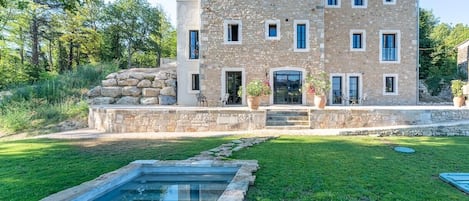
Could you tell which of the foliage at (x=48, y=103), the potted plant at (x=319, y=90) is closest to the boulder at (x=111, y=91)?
the foliage at (x=48, y=103)

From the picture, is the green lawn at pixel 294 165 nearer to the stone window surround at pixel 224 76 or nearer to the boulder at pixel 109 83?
the stone window surround at pixel 224 76

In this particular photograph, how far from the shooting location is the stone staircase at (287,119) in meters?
11.2

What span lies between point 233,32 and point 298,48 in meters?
3.56

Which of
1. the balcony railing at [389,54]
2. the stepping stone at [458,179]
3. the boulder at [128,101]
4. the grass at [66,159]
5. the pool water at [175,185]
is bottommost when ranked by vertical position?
the pool water at [175,185]

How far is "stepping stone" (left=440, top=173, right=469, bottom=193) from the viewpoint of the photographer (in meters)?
4.31

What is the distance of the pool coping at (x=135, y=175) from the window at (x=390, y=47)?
14.5 metres

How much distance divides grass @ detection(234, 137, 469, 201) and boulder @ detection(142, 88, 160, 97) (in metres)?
11.1

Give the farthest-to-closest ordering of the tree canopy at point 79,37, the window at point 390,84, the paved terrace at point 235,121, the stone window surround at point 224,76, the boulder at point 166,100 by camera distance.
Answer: the tree canopy at point 79,37 → the boulder at point 166,100 → the window at point 390,84 → the stone window surround at point 224,76 → the paved terrace at point 235,121

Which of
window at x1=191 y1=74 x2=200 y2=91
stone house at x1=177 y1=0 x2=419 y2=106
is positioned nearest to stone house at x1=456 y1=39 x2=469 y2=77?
stone house at x1=177 y1=0 x2=419 y2=106

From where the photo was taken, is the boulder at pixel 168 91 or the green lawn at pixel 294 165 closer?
the green lawn at pixel 294 165

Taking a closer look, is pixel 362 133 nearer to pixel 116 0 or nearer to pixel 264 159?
pixel 264 159

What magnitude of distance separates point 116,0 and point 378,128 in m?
26.5

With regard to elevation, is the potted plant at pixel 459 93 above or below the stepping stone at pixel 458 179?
above

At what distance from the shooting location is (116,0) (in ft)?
93.6
